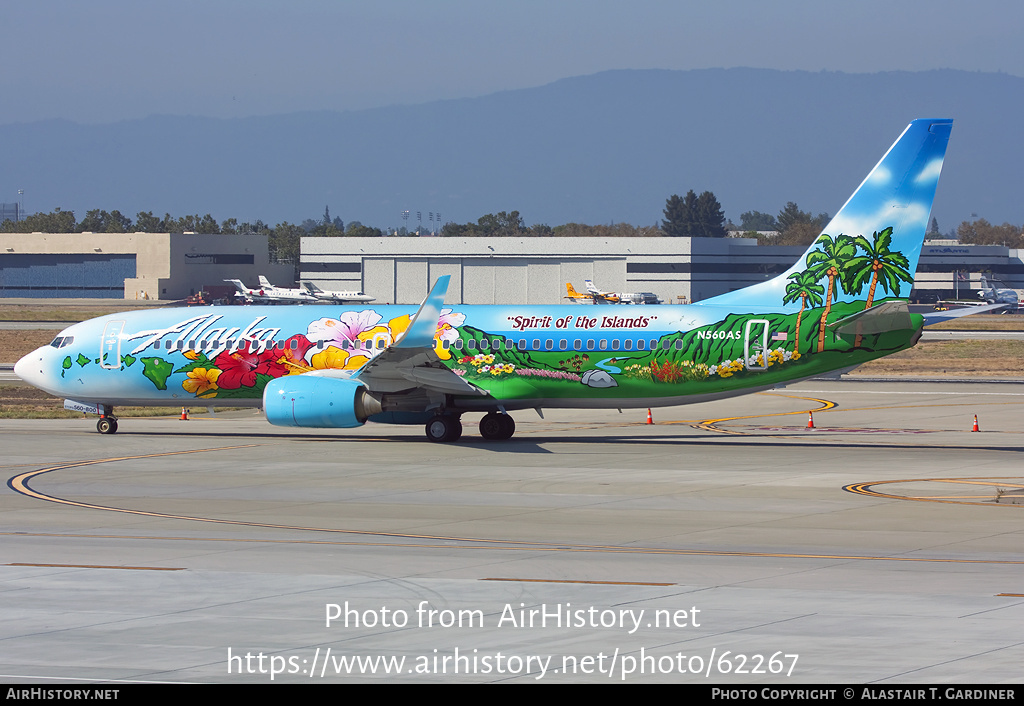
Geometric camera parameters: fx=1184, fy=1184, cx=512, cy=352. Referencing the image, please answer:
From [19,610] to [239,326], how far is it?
69.6 ft

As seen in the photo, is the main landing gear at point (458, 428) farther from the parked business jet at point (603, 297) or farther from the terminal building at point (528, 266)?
the terminal building at point (528, 266)

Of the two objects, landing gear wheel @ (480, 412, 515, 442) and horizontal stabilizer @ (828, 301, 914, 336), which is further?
landing gear wheel @ (480, 412, 515, 442)

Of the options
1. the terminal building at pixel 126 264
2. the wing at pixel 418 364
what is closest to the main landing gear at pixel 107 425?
the wing at pixel 418 364

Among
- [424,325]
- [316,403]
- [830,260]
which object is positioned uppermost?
[830,260]

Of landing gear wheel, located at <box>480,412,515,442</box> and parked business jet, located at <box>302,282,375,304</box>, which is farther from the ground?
parked business jet, located at <box>302,282,375,304</box>

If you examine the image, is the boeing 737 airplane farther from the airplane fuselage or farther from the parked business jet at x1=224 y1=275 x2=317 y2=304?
the parked business jet at x1=224 y1=275 x2=317 y2=304

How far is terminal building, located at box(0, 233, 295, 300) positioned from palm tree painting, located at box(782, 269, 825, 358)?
121507 millimetres

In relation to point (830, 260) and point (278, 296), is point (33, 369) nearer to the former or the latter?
point (830, 260)

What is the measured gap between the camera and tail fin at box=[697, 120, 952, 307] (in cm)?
2966

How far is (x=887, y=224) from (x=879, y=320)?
2.70m

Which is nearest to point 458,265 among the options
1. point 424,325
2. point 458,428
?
point 458,428

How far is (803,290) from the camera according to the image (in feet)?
101

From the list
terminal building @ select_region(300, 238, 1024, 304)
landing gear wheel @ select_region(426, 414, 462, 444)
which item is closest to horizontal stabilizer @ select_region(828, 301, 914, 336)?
landing gear wheel @ select_region(426, 414, 462, 444)
